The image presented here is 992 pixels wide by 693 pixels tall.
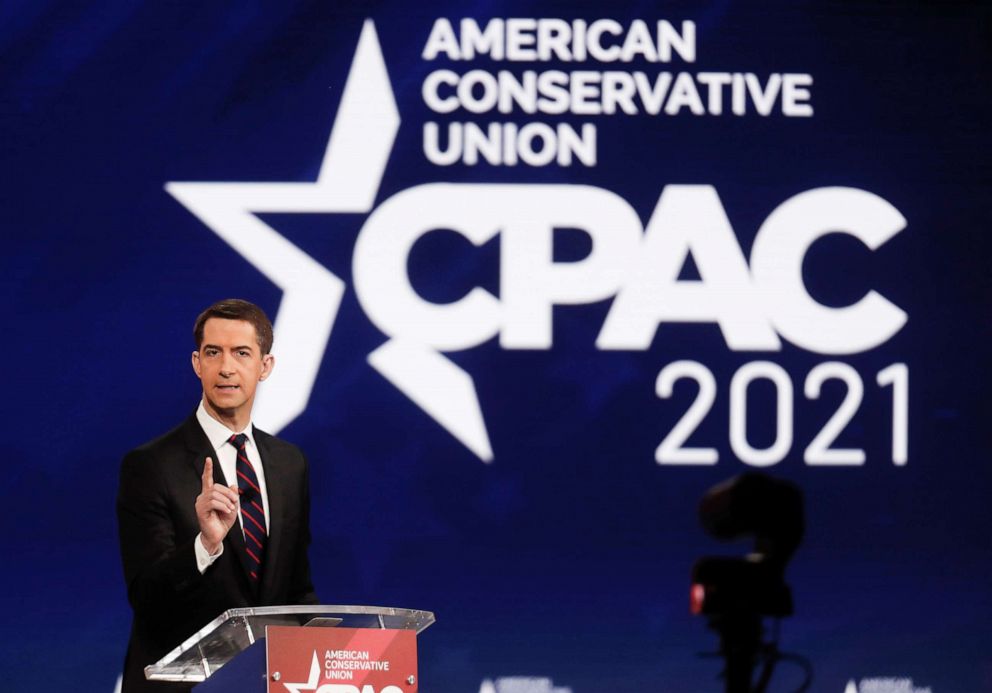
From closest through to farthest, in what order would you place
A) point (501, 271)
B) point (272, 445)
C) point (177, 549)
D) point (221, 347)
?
point (177, 549)
point (221, 347)
point (272, 445)
point (501, 271)

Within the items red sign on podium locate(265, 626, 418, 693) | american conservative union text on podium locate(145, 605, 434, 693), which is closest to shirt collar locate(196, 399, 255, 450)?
american conservative union text on podium locate(145, 605, 434, 693)

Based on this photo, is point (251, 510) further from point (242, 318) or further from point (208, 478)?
point (208, 478)

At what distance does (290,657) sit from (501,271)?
2215 millimetres

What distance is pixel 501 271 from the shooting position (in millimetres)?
4559

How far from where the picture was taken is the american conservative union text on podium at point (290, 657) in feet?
8.21

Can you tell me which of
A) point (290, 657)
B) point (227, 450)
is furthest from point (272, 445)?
point (290, 657)

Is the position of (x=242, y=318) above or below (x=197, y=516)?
above

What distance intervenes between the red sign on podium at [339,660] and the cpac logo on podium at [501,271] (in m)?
1.94

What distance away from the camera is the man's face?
3467 millimetres

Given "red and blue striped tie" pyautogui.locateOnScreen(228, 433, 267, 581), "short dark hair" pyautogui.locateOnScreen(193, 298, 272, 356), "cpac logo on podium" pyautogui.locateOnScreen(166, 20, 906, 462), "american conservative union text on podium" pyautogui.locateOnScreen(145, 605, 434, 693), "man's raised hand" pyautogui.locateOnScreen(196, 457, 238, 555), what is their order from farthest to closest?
1. "cpac logo on podium" pyautogui.locateOnScreen(166, 20, 906, 462)
2. "short dark hair" pyautogui.locateOnScreen(193, 298, 272, 356)
3. "red and blue striped tie" pyautogui.locateOnScreen(228, 433, 267, 581)
4. "man's raised hand" pyautogui.locateOnScreen(196, 457, 238, 555)
5. "american conservative union text on podium" pyautogui.locateOnScreen(145, 605, 434, 693)

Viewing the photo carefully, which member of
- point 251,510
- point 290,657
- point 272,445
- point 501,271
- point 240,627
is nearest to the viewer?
point 290,657

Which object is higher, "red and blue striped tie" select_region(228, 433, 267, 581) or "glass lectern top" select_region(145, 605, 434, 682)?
"red and blue striped tie" select_region(228, 433, 267, 581)

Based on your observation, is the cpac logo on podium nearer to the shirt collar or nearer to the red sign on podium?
the shirt collar

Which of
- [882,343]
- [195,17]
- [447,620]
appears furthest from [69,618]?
[882,343]
